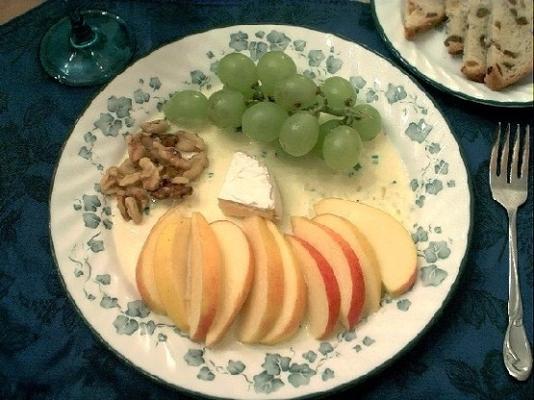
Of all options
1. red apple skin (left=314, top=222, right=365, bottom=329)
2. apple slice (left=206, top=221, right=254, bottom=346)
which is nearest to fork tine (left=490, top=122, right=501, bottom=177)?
red apple skin (left=314, top=222, right=365, bottom=329)

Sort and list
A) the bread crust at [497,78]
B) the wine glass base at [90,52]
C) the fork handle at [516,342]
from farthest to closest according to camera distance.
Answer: the wine glass base at [90,52] → the bread crust at [497,78] → the fork handle at [516,342]

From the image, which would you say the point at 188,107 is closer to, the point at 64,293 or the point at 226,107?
the point at 226,107

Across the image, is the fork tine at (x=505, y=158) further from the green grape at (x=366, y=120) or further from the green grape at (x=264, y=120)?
the green grape at (x=264, y=120)

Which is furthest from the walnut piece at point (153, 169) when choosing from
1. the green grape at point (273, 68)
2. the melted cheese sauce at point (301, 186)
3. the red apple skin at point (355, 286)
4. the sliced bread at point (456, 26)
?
the sliced bread at point (456, 26)

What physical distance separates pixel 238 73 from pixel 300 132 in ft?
0.40

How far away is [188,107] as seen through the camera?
845 mm

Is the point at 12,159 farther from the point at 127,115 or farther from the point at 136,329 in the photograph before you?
the point at 136,329

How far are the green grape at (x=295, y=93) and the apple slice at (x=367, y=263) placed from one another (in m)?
0.17

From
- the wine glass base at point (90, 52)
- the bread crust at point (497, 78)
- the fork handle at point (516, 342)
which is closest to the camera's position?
the fork handle at point (516, 342)

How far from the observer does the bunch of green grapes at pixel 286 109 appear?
781 mm

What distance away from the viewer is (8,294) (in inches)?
30.8

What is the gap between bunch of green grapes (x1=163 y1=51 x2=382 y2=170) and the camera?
78cm

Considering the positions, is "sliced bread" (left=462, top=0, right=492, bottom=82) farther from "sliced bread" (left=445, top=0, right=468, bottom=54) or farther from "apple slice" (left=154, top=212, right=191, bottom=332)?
"apple slice" (left=154, top=212, right=191, bottom=332)

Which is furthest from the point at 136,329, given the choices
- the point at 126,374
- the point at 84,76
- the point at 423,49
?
the point at 423,49
